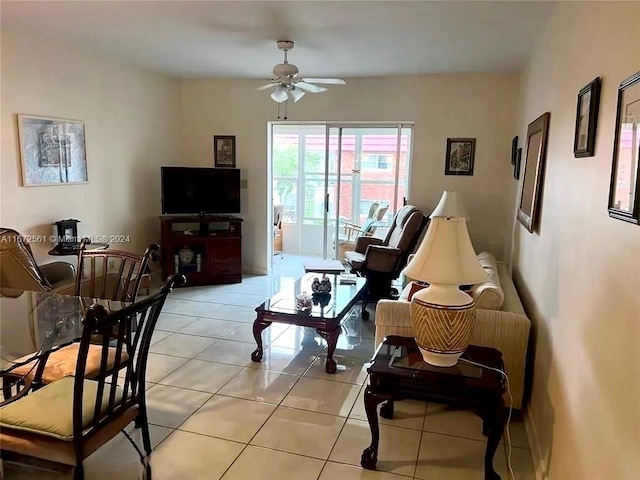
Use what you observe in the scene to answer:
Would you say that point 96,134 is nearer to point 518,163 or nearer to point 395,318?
point 395,318

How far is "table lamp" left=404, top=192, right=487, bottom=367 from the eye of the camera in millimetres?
2137

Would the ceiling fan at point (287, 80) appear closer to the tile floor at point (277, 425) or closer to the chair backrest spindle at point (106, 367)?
the tile floor at point (277, 425)

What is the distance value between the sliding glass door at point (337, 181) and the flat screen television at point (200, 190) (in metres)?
0.94

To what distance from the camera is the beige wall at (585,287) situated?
135 centimetres

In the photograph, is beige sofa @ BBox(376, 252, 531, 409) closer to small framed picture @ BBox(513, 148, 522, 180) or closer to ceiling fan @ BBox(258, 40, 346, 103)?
small framed picture @ BBox(513, 148, 522, 180)

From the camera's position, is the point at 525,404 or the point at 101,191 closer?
the point at 525,404

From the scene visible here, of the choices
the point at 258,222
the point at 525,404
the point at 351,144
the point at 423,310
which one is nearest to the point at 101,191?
the point at 258,222

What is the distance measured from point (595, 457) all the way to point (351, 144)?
5.19m

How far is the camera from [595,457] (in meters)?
1.51

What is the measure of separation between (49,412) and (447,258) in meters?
1.80

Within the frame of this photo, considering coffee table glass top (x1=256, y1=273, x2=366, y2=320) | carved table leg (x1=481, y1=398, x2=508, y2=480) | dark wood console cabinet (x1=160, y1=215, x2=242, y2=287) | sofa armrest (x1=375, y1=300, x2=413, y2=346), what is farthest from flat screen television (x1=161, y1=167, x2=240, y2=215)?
carved table leg (x1=481, y1=398, x2=508, y2=480)

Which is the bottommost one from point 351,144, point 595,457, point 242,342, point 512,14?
point 242,342

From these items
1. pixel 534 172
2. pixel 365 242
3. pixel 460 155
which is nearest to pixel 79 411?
pixel 534 172

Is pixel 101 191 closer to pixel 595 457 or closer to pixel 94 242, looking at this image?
pixel 94 242
